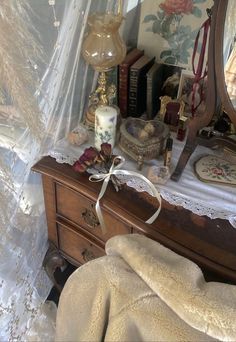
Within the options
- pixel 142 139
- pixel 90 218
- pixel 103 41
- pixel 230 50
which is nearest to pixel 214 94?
pixel 230 50

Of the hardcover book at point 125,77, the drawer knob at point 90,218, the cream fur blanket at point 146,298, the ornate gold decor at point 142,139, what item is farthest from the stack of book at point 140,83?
the cream fur blanket at point 146,298

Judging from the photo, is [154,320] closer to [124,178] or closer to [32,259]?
[124,178]

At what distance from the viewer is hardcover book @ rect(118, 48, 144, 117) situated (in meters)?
0.98

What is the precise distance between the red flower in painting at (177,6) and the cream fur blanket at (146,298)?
0.64m

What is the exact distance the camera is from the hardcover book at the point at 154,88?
985mm

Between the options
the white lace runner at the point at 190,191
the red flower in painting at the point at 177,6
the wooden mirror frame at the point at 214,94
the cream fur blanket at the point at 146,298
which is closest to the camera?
the cream fur blanket at the point at 146,298

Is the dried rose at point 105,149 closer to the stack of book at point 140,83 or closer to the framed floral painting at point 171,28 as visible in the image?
the stack of book at point 140,83

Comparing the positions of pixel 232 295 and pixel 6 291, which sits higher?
pixel 232 295

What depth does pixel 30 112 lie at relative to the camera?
0.79 meters

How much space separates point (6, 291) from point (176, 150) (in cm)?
61

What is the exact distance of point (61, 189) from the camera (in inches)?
35.9

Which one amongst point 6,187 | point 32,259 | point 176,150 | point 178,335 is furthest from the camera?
point 32,259

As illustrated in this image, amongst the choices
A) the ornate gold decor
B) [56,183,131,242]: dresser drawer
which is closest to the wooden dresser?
[56,183,131,242]: dresser drawer

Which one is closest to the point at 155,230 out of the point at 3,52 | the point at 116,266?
the point at 116,266
